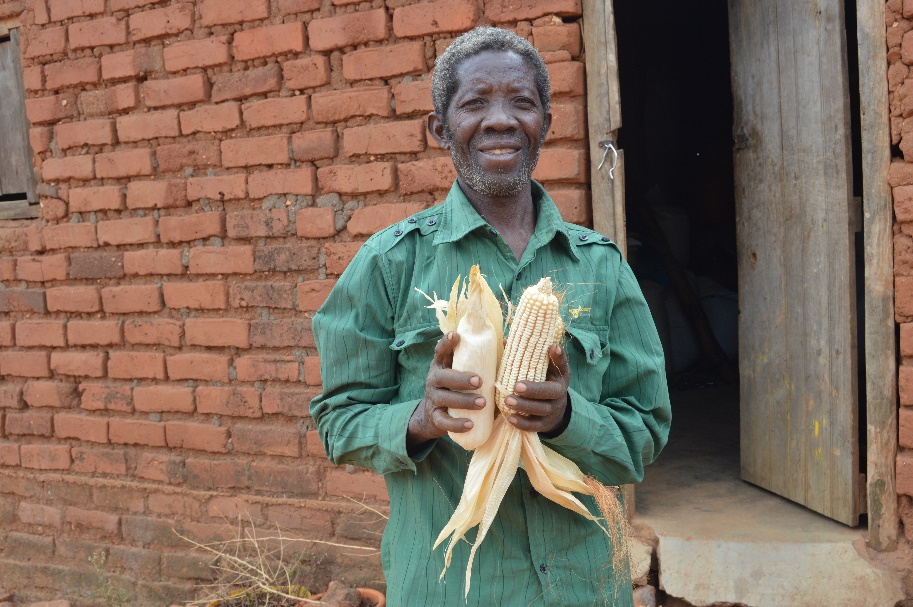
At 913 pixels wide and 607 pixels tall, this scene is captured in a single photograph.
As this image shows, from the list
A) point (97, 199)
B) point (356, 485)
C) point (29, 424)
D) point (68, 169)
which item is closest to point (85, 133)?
point (68, 169)

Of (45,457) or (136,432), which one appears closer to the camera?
(136,432)

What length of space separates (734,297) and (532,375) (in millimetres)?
5331

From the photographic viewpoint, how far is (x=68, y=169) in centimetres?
434

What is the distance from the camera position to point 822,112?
356 centimetres

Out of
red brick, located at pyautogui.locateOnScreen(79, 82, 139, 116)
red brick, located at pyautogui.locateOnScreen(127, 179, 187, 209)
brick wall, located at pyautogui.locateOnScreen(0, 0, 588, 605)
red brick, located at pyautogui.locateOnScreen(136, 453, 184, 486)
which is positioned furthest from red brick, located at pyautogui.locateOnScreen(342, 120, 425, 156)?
red brick, located at pyautogui.locateOnScreen(136, 453, 184, 486)

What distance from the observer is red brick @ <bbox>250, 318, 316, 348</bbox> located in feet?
12.8

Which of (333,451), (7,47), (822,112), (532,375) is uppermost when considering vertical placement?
(7,47)

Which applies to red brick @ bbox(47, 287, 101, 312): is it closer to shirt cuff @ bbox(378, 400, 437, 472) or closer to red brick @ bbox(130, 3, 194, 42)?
red brick @ bbox(130, 3, 194, 42)

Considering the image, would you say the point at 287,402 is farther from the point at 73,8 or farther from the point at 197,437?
the point at 73,8

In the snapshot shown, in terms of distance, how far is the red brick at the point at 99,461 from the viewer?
4.41 m

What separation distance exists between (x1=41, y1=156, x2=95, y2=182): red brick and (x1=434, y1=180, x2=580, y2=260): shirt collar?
9.93 ft

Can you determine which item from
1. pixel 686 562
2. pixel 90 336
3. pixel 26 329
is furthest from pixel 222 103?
pixel 686 562

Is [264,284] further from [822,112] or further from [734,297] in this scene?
[734,297]

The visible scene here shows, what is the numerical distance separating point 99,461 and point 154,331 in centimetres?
80
